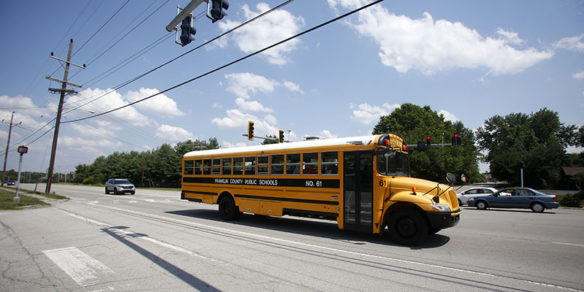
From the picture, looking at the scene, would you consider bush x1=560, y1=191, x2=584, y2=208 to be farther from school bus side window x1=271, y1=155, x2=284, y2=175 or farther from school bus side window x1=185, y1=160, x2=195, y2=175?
school bus side window x1=185, y1=160, x2=195, y2=175

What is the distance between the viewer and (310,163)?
849cm

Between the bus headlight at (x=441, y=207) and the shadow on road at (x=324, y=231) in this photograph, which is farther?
the shadow on road at (x=324, y=231)

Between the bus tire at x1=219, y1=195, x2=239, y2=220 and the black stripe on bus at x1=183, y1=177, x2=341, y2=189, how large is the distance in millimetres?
623

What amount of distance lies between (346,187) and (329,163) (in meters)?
0.83

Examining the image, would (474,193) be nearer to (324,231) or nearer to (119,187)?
(324,231)

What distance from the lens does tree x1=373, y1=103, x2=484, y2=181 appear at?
36469 millimetres

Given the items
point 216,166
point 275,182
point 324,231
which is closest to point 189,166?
point 216,166

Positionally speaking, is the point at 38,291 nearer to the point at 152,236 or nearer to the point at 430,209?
the point at 152,236

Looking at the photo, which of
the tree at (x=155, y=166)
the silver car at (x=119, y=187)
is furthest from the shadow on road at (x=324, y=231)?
the tree at (x=155, y=166)

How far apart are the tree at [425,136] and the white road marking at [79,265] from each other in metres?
31.8

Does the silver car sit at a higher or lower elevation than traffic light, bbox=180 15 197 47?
lower

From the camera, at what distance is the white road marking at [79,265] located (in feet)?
14.6

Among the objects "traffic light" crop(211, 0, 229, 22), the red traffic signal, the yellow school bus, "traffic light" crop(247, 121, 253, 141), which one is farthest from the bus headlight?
the red traffic signal

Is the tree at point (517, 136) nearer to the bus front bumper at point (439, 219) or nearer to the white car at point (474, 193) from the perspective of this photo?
the white car at point (474, 193)
